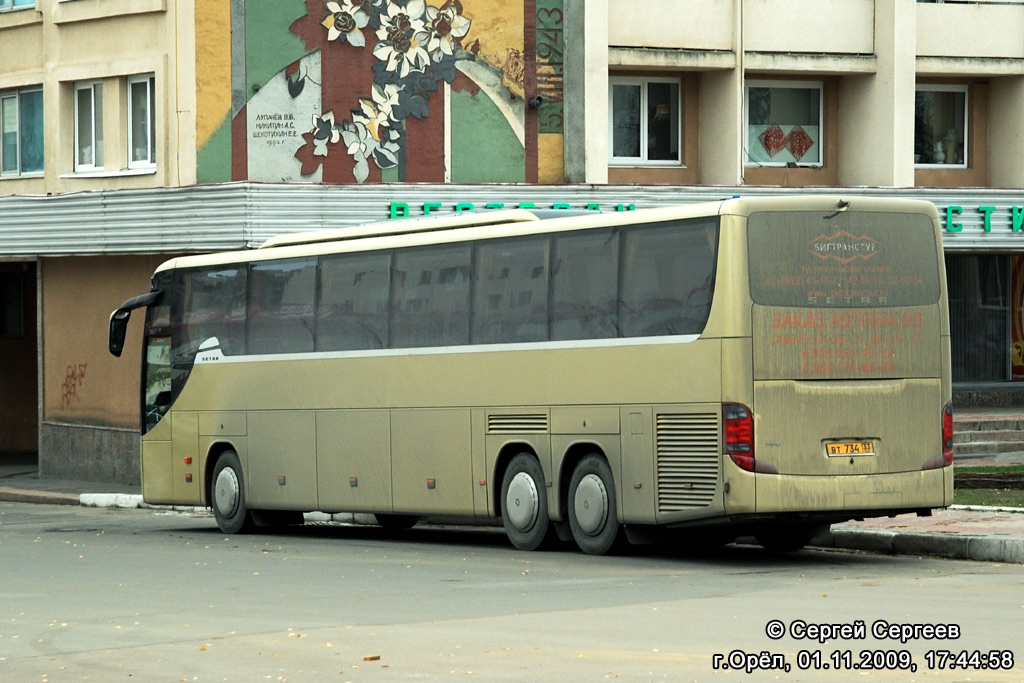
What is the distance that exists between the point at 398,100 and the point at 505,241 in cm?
1141

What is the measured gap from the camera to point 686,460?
A: 1622 centimetres

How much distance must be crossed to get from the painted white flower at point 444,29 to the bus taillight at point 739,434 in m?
→ 14.8

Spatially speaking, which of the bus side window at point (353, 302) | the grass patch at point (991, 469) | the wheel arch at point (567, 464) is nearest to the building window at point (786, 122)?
the grass patch at point (991, 469)

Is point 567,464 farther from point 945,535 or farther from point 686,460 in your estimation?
point 945,535

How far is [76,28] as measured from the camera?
1220 inches

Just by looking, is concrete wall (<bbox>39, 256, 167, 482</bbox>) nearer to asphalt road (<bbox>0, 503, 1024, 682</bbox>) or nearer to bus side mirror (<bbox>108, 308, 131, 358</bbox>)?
bus side mirror (<bbox>108, 308, 131, 358</bbox>)

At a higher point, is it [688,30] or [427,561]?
[688,30]

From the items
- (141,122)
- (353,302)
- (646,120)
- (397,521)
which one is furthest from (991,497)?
(141,122)

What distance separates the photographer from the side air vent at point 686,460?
15922mm


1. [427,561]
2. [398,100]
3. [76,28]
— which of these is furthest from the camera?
[76,28]

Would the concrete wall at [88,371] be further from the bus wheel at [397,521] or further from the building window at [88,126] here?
the bus wheel at [397,521]

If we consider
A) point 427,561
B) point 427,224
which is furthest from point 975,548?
point 427,224

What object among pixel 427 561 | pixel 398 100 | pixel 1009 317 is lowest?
pixel 427 561

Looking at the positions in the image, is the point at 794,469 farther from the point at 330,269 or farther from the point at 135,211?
the point at 135,211
